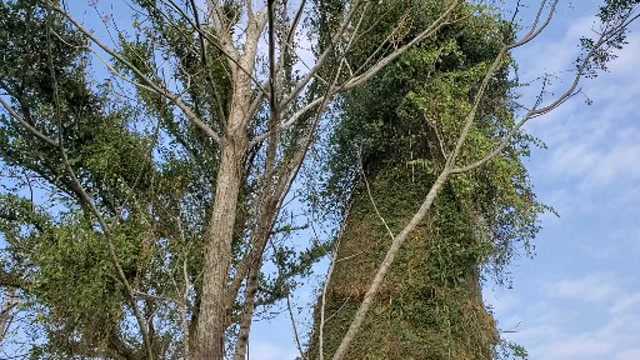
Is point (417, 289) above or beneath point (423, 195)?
beneath

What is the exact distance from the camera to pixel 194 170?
10.6 m

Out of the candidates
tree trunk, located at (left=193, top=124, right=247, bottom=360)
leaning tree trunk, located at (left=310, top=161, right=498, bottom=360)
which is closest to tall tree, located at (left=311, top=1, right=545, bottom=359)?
leaning tree trunk, located at (left=310, top=161, right=498, bottom=360)

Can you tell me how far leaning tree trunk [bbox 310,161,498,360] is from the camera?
7809mm

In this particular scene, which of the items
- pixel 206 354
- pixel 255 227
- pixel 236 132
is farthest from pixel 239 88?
pixel 206 354

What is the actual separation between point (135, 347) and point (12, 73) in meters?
4.35

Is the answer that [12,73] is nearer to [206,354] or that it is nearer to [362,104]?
[362,104]

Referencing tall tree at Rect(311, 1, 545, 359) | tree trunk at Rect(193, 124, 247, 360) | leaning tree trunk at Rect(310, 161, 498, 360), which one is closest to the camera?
tree trunk at Rect(193, 124, 247, 360)

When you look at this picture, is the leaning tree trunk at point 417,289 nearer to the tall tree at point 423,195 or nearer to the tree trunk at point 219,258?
the tall tree at point 423,195

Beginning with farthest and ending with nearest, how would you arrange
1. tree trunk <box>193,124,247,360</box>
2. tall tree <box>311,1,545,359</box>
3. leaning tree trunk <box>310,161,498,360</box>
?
tall tree <box>311,1,545,359</box>, leaning tree trunk <box>310,161,498,360</box>, tree trunk <box>193,124,247,360</box>

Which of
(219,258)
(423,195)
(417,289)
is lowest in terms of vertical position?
(219,258)

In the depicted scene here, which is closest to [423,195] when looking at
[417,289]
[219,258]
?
[417,289]

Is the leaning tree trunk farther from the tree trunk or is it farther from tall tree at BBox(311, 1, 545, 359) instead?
the tree trunk

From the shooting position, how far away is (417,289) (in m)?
8.06

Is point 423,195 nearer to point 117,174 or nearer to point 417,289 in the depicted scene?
point 417,289
